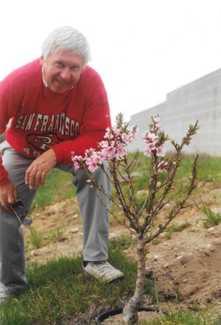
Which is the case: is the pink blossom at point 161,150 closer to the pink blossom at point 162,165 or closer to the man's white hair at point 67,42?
the pink blossom at point 162,165

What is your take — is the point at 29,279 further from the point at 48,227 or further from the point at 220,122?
the point at 220,122

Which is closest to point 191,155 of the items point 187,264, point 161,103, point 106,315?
point 161,103

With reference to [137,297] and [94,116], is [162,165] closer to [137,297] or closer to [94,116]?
[137,297]

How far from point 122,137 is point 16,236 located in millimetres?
1370

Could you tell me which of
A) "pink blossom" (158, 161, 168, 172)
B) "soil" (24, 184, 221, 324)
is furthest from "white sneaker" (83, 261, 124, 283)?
"pink blossom" (158, 161, 168, 172)

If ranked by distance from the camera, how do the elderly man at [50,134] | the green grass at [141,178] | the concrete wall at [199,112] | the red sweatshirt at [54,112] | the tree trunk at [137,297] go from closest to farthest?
the tree trunk at [137,297]
the elderly man at [50,134]
the red sweatshirt at [54,112]
the green grass at [141,178]
the concrete wall at [199,112]

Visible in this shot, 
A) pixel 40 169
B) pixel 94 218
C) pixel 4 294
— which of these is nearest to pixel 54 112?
pixel 40 169

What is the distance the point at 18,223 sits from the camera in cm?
332

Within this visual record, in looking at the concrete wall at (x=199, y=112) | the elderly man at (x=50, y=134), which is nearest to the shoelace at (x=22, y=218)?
the elderly man at (x=50, y=134)

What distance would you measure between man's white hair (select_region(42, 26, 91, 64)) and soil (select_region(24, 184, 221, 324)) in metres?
1.15

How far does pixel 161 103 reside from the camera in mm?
8648

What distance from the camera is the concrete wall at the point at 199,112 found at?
6.53m

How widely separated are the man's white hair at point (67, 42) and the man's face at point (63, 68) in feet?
0.09

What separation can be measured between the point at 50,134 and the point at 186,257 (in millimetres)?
1297
